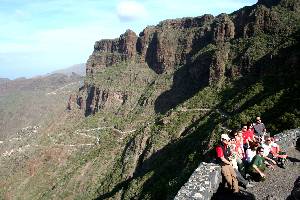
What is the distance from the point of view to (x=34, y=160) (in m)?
126

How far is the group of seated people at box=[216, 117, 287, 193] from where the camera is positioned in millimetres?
17953

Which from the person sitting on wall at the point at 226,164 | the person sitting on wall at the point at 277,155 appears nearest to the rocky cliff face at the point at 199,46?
the person sitting on wall at the point at 277,155

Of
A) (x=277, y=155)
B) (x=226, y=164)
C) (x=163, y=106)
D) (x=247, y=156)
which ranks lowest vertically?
(x=163, y=106)

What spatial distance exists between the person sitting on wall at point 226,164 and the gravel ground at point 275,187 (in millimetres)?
447

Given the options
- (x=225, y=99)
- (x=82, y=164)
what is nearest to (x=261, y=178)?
(x=225, y=99)

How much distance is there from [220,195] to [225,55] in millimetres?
84980

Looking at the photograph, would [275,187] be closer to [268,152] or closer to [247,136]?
[268,152]

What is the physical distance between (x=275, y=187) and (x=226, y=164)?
114 inches

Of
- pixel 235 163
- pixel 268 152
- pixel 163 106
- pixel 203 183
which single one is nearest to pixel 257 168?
pixel 235 163

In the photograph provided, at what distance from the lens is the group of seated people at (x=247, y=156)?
17953 millimetres

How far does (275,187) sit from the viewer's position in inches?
760

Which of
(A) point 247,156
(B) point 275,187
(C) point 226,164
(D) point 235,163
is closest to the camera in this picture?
(C) point 226,164

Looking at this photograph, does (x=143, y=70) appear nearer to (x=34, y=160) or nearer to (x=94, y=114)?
(x=94, y=114)

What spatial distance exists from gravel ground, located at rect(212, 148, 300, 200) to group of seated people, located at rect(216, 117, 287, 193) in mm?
299
